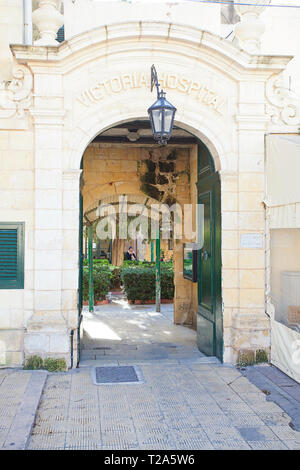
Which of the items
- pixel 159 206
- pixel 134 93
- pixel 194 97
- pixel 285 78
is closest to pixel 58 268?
pixel 134 93

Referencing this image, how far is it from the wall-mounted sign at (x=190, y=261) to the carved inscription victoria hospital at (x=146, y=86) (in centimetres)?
283

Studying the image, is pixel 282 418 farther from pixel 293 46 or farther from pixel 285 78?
pixel 293 46

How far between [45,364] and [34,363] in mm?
142

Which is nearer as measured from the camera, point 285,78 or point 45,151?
point 45,151

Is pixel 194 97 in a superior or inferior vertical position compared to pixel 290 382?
superior

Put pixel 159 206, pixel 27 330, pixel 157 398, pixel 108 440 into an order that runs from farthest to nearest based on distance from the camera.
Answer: pixel 159 206
pixel 27 330
pixel 157 398
pixel 108 440

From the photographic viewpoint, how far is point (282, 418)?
4.45 metres

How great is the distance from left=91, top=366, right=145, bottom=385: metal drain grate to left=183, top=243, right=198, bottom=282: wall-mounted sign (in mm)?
2543

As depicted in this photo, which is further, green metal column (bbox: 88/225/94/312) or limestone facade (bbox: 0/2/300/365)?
green metal column (bbox: 88/225/94/312)

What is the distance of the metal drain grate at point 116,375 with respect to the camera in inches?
221

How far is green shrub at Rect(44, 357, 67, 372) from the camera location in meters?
5.91

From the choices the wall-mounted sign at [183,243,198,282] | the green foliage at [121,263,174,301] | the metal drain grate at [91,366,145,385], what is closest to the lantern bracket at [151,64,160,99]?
the wall-mounted sign at [183,243,198,282]

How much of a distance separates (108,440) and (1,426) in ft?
3.38

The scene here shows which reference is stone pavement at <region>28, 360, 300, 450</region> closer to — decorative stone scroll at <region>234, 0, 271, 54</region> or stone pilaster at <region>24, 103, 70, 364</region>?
stone pilaster at <region>24, 103, 70, 364</region>
